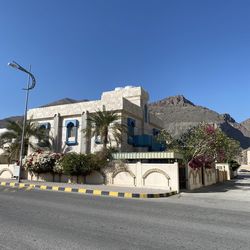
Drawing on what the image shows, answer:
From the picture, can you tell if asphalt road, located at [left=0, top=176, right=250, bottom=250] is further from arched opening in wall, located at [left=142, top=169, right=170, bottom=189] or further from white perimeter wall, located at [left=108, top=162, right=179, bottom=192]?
arched opening in wall, located at [left=142, top=169, right=170, bottom=189]

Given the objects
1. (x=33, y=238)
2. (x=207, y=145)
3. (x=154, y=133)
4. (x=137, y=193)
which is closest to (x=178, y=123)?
(x=154, y=133)

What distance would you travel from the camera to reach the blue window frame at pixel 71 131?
29.0m

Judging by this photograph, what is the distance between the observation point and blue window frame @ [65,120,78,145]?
29.0 m

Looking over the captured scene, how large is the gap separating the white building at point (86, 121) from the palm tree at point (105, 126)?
1.07 m

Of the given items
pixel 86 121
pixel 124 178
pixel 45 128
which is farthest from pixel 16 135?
pixel 124 178

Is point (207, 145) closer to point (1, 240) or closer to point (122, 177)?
point (122, 177)

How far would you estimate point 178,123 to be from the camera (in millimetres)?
149500

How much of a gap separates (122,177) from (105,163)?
1806 mm

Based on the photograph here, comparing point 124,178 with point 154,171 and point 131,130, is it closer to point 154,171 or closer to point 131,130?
point 154,171

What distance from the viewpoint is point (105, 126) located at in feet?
79.7

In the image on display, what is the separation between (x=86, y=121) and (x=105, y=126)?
4.31m

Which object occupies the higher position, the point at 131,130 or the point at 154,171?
the point at 131,130

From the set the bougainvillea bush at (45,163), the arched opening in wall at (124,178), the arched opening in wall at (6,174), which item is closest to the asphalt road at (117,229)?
the arched opening in wall at (124,178)

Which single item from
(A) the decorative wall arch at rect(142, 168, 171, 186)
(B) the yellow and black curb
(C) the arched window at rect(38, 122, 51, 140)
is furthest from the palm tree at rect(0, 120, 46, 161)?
(A) the decorative wall arch at rect(142, 168, 171, 186)
